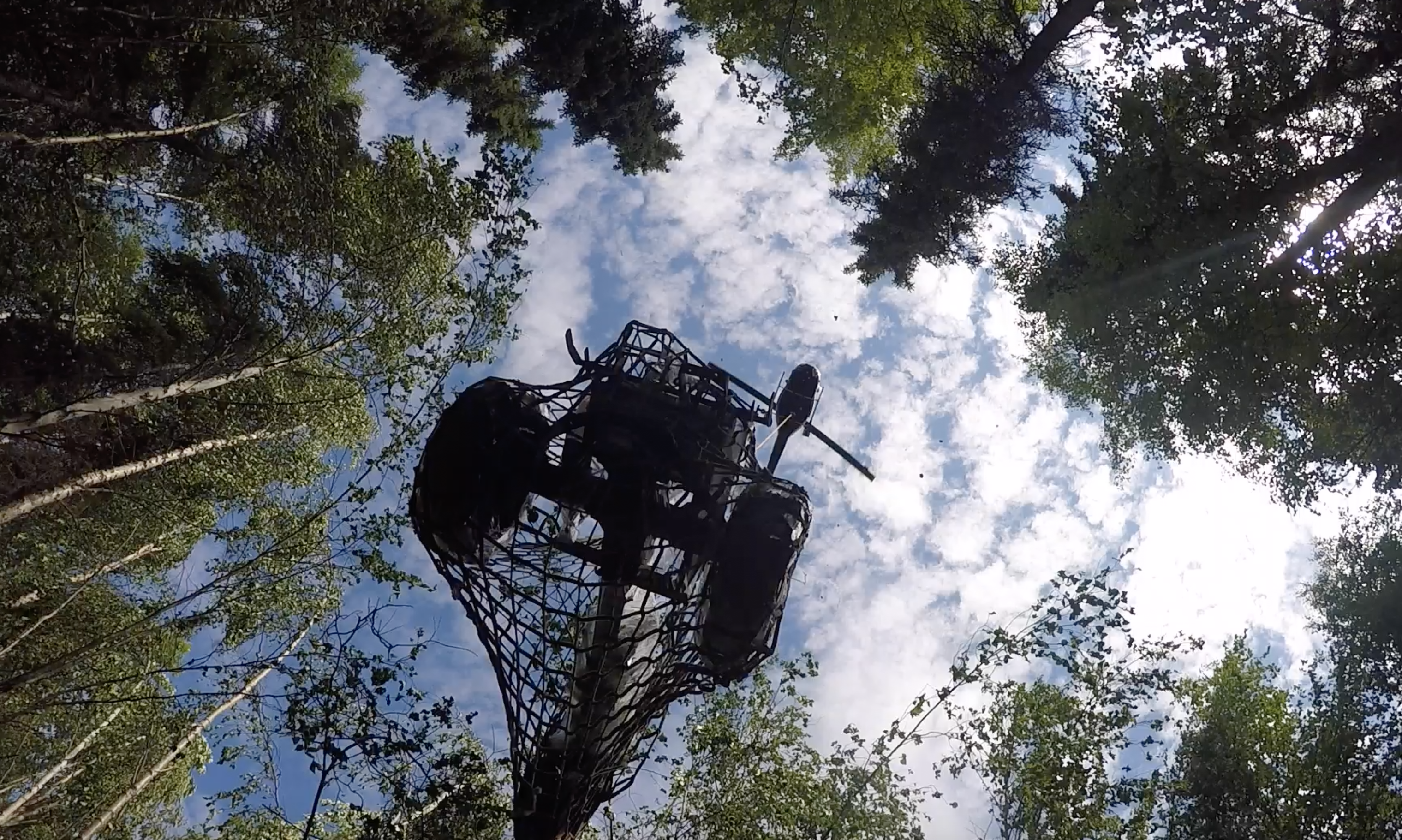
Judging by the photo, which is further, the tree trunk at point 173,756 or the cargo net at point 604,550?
the tree trunk at point 173,756

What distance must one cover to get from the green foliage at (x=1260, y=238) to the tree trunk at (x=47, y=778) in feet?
40.2

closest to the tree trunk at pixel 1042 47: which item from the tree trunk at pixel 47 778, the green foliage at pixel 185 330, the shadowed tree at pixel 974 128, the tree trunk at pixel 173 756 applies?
the shadowed tree at pixel 974 128

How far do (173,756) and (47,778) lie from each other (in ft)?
8.08

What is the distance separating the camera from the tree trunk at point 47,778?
9227 mm

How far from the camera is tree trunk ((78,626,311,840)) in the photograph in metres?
7.30

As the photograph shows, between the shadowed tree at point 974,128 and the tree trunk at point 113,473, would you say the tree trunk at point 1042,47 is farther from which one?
the tree trunk at point 113,473

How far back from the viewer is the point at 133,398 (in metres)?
7.00

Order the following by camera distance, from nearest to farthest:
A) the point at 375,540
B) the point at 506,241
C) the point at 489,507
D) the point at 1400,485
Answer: the point at 489,507, the point at 375,540, the point at 1400,485, the point at 506,241

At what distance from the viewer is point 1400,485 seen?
22.1 ft

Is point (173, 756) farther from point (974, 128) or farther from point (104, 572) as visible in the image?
point (974, 128)

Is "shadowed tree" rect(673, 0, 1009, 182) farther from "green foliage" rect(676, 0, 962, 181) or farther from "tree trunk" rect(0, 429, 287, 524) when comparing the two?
"tree trunk" rect(0, 429, 287, 524)

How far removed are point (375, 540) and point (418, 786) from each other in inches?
89.0

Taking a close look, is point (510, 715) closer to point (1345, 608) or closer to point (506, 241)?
point (506, 241)

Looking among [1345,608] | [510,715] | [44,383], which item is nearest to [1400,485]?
[1345,608]
